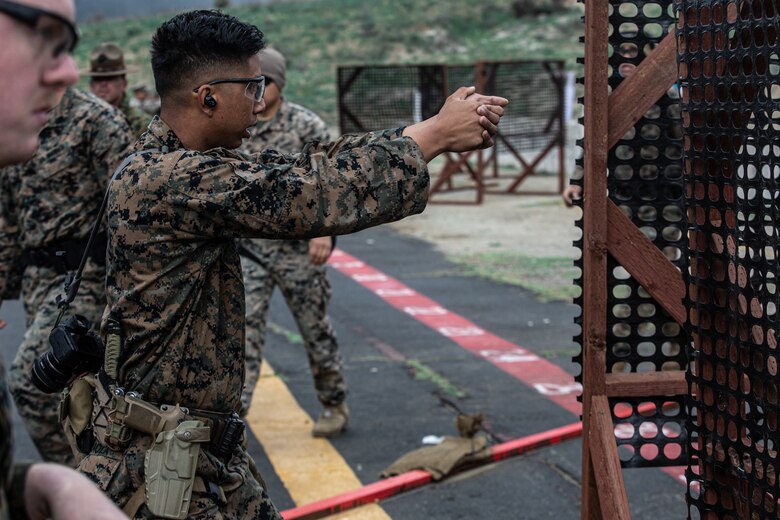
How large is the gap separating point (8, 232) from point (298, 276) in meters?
1.53

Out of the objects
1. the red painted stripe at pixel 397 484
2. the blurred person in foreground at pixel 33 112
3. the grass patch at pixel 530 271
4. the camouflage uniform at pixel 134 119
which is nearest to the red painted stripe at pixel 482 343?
the red painted stripe at pixel 397 484

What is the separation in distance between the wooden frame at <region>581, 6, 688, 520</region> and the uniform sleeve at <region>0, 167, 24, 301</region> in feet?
8.89

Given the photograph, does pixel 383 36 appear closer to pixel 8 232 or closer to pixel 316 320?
pixel 316 320

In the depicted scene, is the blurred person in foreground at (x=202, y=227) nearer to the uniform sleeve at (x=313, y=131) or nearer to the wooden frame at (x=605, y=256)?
the wooden frame at (x=605, y=256)

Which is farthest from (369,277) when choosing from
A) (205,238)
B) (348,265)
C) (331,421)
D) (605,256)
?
(205,238)

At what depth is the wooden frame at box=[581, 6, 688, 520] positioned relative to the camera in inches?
125

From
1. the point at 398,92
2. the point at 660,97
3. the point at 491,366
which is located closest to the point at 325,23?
the point at 398,92

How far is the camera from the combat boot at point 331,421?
5801 millimetres

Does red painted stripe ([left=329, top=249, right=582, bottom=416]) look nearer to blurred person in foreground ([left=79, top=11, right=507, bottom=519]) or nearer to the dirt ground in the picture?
the dirt ground

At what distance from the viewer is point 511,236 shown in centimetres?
1281

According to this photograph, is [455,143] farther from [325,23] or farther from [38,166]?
[325,23]

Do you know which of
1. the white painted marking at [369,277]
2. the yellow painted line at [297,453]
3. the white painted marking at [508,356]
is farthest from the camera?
the white painted marking at [369,277]

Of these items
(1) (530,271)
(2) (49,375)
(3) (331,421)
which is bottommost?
(1) (530,271)

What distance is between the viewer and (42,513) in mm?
1526
